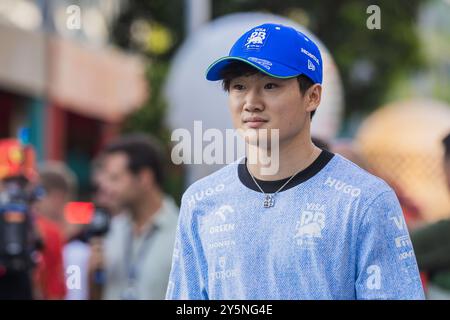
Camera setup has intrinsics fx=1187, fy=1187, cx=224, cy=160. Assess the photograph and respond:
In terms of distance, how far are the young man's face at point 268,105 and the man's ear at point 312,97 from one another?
3cm

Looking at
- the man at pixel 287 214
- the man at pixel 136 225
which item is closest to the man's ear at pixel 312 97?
the man at pixel 287 214

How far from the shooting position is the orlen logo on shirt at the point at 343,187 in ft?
9.27

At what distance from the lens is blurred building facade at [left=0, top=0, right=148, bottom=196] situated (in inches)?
736

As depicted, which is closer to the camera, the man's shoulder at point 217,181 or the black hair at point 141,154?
the man's shoulder at point 217,181

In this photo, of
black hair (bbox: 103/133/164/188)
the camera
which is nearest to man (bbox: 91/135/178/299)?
black hair (bbox: 103/133/164/188)

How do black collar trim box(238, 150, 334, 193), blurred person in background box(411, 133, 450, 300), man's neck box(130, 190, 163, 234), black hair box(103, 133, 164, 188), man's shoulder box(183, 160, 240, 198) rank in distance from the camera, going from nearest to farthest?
1. black collar trim box(238, 150, 334, 193)
2. man's shoulder box(183, 160, 240, 198)
3. blurred person in background box(411, 133, 450, 300)
4. man's neck box(130, 190, 163, 234)
5. black hair box(103, 133, 164, 188)

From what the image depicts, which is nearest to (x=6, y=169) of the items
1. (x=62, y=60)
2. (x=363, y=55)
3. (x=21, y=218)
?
(x=21, y=218)

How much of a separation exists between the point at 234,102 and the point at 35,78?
16.8 metres

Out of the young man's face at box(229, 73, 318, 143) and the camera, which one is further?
the camera

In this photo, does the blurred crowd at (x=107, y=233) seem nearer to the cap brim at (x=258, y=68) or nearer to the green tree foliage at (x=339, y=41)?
the cap brim at (x=258, y=68)

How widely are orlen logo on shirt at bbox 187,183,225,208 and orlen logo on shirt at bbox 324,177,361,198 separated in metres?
0.28

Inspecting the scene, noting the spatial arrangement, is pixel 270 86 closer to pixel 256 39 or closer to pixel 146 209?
pixel 256 39

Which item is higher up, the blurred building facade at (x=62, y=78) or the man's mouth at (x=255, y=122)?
the blurred building facade at (x=62, y=78)

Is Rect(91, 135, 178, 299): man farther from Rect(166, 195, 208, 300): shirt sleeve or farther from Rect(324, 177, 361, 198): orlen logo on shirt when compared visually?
Rect(324, 177, 361, 198): orlen logo on shirt
